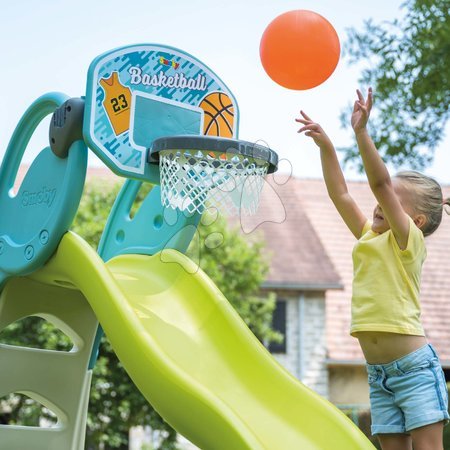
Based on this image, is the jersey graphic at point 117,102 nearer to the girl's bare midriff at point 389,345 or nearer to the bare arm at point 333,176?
the bare arm at point 333,176

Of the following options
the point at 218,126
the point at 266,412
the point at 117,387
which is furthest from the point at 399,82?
the point at 117,387

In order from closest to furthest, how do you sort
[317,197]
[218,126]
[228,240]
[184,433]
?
[184,433], [218,126], [228,240], [317,197]

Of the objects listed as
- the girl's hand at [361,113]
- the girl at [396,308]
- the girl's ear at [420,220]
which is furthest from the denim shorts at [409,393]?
the girl's hand at [361,113]

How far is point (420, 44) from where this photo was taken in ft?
23.6

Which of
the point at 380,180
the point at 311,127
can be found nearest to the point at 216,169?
the point at 311,127

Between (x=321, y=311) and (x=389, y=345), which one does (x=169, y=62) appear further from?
(x=321, y=311)

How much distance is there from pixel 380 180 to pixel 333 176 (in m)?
0.51

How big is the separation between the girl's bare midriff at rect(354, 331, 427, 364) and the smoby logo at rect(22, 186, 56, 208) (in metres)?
1.85

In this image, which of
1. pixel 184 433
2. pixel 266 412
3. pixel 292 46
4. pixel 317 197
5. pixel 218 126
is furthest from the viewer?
pixel 317 197

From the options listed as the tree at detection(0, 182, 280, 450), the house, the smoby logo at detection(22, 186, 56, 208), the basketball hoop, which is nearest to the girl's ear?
the basketball hoop

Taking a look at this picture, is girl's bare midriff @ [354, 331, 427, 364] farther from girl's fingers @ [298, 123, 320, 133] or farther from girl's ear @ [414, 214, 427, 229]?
girl's fingers @ [298, 123, 320, 133]

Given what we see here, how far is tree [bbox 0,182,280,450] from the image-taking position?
432 inches

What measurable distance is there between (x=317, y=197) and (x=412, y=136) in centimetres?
954

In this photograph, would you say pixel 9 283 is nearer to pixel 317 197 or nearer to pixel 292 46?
pixel 292 46
